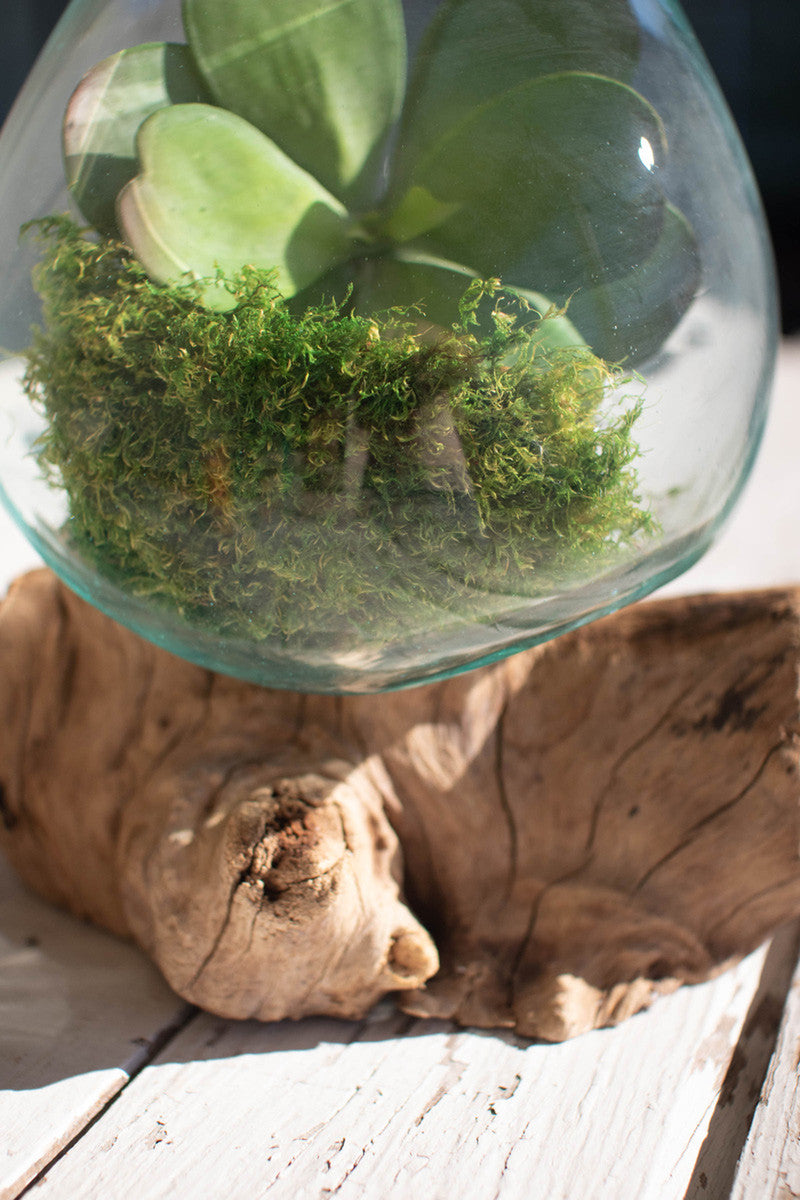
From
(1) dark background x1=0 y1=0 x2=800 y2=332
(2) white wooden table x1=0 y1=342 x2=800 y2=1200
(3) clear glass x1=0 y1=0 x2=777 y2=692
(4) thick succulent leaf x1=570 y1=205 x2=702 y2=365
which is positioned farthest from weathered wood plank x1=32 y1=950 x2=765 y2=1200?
(1) dark background x1=0 y1=0 x2=800 y2=332

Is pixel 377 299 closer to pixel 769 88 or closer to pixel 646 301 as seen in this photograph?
pixel 646 301

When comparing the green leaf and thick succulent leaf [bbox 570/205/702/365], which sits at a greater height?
the green leaf

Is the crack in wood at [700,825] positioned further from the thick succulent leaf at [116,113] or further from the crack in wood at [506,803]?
the thick succulent leaf at [116,113]

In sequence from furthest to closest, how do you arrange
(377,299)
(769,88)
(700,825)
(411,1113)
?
(769,88) → (700,825) → (411,1113) → (377,299)

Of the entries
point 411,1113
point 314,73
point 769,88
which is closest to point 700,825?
point 411,1113

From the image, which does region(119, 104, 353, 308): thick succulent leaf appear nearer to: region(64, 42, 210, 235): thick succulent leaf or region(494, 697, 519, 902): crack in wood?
region(64, 42, 210, 235): thick succulent leaf

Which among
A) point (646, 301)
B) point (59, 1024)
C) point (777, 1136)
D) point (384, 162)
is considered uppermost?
point (384, 162)
